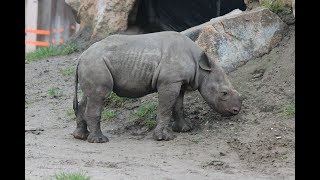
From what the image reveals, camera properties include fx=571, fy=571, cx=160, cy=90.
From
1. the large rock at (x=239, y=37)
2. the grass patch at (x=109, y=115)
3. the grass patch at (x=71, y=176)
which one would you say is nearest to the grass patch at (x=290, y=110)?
the large rock at (x=239, y=37)

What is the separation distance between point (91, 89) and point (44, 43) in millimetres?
10347

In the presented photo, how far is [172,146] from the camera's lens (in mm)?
7027

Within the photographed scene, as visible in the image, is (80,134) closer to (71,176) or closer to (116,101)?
(116,101)

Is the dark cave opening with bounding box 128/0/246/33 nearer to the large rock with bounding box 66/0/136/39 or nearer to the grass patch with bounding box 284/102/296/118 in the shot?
the large rock with bounding box 66/0/136/39

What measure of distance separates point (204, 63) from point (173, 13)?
562 cm

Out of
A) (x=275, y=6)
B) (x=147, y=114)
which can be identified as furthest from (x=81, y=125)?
(x=275, y=6)

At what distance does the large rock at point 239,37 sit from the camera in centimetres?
859

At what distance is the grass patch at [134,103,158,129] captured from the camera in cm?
797

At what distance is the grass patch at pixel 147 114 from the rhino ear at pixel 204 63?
1050 millimetres

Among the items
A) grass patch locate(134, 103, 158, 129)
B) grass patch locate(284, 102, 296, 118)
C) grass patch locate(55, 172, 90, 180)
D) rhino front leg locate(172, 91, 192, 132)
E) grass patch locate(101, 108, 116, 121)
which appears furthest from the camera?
grass patch locate(101, 108, 116, 121)

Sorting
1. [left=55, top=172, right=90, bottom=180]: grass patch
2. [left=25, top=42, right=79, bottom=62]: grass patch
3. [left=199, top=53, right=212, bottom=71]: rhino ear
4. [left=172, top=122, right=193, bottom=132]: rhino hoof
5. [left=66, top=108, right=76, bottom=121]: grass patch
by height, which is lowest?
[left=25, top=42, right=79, bottom=62]: grass patch

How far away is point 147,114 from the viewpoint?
8.24 metres

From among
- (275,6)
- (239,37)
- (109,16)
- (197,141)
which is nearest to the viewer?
(197,141)

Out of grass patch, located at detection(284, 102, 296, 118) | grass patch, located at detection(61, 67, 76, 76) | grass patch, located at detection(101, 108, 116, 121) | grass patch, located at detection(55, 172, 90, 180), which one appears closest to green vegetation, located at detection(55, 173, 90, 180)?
grass patch, located at detection(55, 172, 90, 180)
